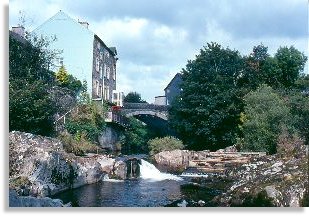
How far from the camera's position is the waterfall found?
1178 centimetres

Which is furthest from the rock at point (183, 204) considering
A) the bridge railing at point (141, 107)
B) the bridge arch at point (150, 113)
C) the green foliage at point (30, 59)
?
the bridge arch at point (150, 113)

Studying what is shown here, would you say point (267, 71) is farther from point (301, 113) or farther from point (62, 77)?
point (301, 113)

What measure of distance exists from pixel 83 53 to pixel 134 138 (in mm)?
5352

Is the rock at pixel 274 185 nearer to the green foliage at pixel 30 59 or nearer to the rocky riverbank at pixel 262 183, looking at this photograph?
the rocky riverbank at pixel 262 183

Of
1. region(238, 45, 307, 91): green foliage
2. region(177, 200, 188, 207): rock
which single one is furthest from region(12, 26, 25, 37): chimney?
region(238, 45, 307, 91): green foliage

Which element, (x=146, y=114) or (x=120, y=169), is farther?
(x=146, y=114)

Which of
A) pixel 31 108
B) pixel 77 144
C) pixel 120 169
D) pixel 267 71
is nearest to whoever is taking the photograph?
pixel 31 108

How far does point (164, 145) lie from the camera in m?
15.0

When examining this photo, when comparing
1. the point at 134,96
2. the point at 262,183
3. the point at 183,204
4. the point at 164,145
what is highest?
the point at 134,96

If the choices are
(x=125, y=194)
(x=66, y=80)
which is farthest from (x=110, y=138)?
(x=125, y=194)

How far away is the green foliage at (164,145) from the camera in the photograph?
590 inches

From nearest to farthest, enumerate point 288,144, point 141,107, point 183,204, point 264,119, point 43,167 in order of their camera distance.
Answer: point 183,204, point 288,144, point 43,167, point 264,119, point 141,107

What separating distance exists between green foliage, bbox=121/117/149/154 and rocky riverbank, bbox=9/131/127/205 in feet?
18.7

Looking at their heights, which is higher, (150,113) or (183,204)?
(150,113)
